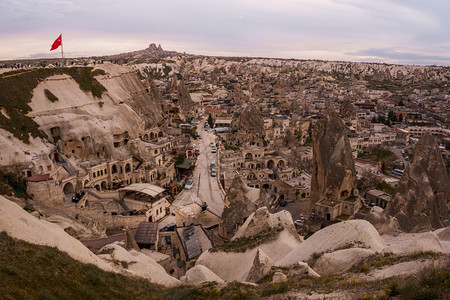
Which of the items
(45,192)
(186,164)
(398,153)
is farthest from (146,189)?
(398,153)

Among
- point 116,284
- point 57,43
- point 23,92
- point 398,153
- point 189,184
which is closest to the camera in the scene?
point 116,284

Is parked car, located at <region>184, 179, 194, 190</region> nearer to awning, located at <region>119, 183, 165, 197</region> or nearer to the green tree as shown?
awning, located at <region>119, 183, 165, 197</region>

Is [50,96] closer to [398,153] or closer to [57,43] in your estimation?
[57,43]

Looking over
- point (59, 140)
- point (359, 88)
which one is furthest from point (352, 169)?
point (359, 88)

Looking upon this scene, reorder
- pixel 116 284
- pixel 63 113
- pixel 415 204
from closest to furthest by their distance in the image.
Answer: pixel 116 284 < pixel 415 204 < pixel 63 113

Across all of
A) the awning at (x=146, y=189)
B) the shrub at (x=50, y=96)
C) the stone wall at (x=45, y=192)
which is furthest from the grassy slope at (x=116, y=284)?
the shrub at (x=50, y=96)

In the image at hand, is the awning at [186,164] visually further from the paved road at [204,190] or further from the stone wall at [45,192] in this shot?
the stone wall at [45,192]
